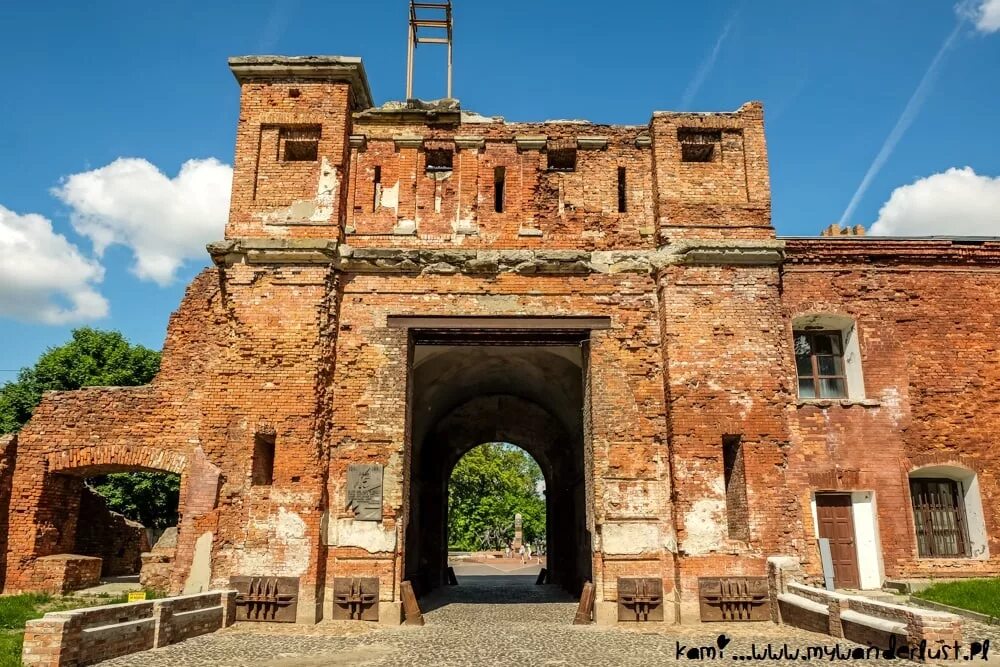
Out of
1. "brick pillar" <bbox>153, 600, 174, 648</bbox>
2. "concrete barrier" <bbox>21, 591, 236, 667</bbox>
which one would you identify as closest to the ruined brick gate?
"concrete barrier" <bbox>21, 591, 236, 667</bbox>

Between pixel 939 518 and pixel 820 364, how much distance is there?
11.2 feet

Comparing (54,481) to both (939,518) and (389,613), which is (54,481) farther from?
(939,518)

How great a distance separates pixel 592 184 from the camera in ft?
44.5

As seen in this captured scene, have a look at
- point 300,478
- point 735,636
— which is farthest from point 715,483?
point 300,478

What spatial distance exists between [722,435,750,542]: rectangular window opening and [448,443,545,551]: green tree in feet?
102

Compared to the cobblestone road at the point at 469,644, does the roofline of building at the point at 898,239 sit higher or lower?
higher

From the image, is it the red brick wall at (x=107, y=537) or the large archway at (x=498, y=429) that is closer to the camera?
the large archway at (x=498, y=429)

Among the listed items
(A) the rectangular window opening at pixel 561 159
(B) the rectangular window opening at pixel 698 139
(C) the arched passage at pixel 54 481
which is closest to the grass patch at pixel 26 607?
(C) the arched passage at pixel 54 481

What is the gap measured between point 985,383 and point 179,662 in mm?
14021

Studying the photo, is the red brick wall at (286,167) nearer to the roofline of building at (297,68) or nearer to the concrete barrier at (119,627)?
the roofline of building at (297,68)

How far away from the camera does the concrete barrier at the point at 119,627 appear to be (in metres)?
7.44

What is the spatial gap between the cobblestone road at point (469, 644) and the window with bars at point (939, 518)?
309cm

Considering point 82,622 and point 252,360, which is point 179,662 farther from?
point 252,360

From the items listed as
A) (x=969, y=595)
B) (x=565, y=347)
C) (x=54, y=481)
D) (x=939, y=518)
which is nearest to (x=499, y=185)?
(x=565, y=347)
